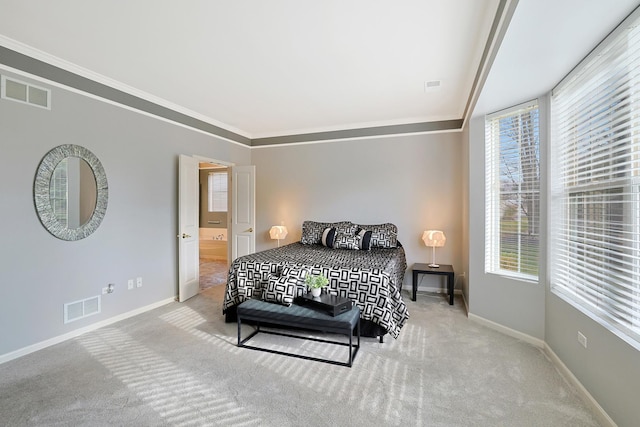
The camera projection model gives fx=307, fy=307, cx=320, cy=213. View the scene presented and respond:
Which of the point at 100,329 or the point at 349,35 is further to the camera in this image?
the point at 100,329

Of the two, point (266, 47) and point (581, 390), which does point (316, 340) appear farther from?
point (266, 47)

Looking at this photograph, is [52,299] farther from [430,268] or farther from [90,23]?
[430,268]

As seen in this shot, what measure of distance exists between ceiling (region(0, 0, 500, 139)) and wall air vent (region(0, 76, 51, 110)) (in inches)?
11.1

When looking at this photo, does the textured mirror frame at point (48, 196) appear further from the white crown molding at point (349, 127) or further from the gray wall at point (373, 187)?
the white crown molding at point (349, 127)

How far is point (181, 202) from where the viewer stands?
13.6 ft

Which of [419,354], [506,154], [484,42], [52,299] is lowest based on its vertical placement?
[419,354]

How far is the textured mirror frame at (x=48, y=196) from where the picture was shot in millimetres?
2775

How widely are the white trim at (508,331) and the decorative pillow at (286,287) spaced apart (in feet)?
6.59

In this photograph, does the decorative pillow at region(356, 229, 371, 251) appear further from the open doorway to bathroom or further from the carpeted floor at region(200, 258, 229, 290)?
the open doorway to bathroom

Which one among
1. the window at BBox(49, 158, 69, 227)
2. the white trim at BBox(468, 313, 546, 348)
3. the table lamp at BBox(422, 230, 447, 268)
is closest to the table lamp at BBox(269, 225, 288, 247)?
the table lamp at BBox(422, 230, 447, 268)

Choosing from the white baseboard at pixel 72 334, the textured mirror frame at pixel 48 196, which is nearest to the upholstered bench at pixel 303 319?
the white baseboard at pixel 72 334

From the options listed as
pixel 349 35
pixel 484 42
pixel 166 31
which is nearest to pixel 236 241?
pixel 166 31

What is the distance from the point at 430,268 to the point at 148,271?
12.2 ft

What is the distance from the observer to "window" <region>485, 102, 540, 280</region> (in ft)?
9.45
